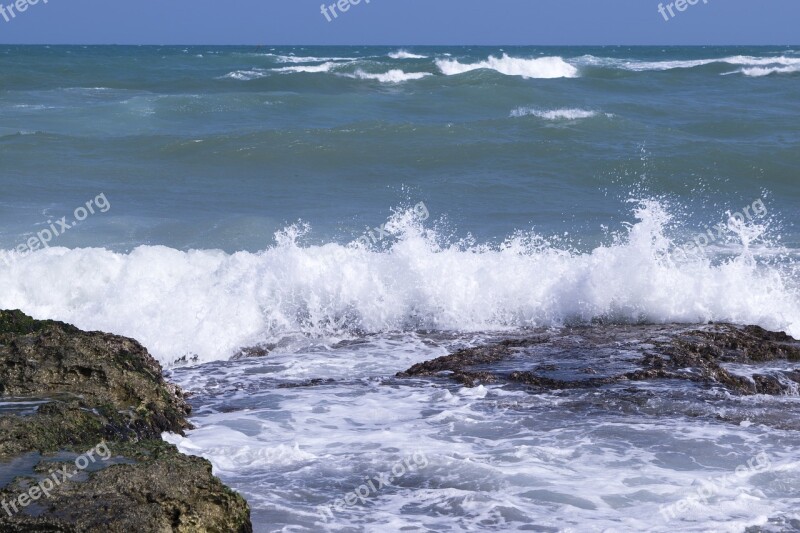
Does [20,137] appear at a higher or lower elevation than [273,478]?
higher

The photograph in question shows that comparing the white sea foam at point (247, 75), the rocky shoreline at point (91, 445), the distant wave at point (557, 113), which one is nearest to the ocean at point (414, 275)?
the distant wave at point (557, 113)

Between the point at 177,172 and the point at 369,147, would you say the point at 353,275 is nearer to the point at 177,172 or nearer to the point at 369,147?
the point at 177,172

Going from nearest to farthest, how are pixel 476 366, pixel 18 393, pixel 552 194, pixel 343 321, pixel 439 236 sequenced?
pixel 18 393, pixel 476 366, pixel 343 321, pixel 439 236, pixel 552 194

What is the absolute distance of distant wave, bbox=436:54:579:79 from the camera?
3759 cm

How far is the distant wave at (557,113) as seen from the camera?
20922 millimetres

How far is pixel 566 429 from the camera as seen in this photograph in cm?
565

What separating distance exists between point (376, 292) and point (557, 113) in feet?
45.1

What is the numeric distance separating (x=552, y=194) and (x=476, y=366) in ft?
26.6

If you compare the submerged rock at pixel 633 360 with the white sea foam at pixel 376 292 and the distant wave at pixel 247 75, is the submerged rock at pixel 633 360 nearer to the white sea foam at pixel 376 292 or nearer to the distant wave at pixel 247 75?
the white sea foam at pixel 376 292

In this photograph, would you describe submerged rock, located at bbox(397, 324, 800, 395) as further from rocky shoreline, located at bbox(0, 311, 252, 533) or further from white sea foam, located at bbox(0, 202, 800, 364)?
rocky shoreline, located at bbox(0, 311, 252, 533)

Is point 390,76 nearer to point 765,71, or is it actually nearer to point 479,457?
point 765,71

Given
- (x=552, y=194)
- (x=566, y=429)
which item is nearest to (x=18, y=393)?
(x=566, y=429)

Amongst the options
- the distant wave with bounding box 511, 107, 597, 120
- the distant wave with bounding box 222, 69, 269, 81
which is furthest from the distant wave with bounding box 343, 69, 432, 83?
the distant wave with bounding box 511, 107, 597, 120

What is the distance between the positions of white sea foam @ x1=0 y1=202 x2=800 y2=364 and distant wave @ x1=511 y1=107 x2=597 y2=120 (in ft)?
37.3
